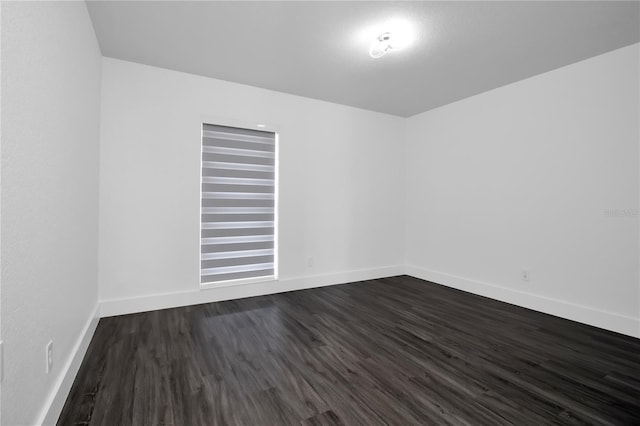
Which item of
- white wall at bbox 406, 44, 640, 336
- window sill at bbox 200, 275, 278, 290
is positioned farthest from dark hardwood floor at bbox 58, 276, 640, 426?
white wall at bbox 406, 44, 640, 336

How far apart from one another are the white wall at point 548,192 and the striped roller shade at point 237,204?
2.64 meters

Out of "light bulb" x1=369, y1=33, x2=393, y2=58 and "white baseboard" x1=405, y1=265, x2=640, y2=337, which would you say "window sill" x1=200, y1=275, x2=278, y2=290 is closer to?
"white baseboard" x1=405, y1=265, x2=640, y2=337

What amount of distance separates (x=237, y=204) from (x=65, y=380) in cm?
232

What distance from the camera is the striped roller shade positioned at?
3486 mm

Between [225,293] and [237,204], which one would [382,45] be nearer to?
[237,204]

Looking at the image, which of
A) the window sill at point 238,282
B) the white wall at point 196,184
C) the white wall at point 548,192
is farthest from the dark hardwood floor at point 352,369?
Answer: the white wall at point 196,184

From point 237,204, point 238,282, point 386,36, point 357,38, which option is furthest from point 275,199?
point 386,36

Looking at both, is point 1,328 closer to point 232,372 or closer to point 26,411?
point 26,411

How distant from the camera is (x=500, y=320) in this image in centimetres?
297

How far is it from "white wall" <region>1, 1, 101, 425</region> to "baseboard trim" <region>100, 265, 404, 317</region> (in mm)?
778

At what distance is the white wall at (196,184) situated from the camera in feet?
9.80

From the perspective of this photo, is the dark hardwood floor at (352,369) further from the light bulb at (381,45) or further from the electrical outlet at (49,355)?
the light bulb at (381,45)

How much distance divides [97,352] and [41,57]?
208 centimetres

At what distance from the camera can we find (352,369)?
2.04 m
